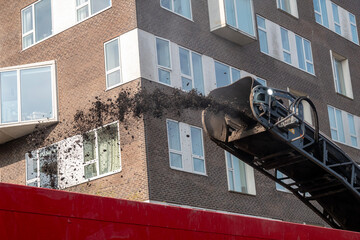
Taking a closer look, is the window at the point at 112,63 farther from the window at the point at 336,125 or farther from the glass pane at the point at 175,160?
the window at the point at 336,125

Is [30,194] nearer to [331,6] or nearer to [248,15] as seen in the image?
[248,15]

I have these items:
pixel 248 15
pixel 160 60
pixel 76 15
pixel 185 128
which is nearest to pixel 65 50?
pixel 76 15

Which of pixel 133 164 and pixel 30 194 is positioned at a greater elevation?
pixel 133 164

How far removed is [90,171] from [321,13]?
57.0 ft

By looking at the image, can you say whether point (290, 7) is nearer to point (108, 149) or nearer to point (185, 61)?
point (185, 61)

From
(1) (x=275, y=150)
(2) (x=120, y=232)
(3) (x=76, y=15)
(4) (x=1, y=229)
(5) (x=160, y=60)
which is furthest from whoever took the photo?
(3) (x=76, y=15)

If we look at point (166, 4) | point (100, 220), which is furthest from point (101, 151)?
point (100, 220)

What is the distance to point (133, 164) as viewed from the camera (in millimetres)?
20531

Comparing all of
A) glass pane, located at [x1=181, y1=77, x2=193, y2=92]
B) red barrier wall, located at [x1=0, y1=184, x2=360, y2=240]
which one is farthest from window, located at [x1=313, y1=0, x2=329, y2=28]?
red barrier wall, located at [x1=0, y1=184, x2=360, y2=240]

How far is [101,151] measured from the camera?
71.5 feet

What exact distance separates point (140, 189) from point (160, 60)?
4905 mm

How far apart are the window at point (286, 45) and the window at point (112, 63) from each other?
9852 millimetres

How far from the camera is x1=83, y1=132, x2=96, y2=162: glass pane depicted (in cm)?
2189

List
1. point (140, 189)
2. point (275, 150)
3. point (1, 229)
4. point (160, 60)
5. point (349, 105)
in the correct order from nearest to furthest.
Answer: point (1, 229), point (275, 150), point (140, 189), point (160, 60), point (349, 105)
